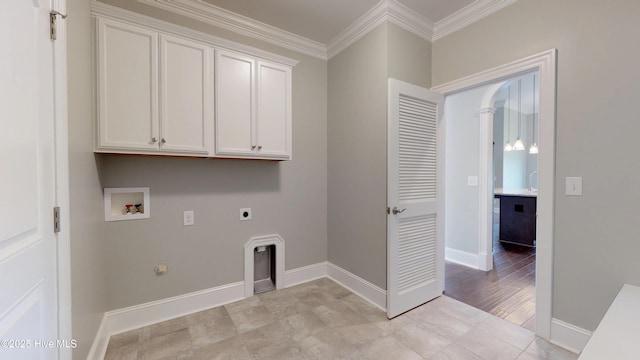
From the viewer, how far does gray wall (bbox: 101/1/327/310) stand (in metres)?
2.02

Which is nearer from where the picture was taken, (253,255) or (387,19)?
(387,19)

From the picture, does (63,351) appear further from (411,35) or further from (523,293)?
(523,293)

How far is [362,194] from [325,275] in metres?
1.20

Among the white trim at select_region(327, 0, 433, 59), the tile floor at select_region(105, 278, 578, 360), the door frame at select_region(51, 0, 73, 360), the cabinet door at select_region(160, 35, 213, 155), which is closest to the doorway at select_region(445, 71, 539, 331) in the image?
the tile floor at select_region(105, 278, 578, 360)

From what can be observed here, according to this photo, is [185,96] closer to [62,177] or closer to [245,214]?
[62,177]

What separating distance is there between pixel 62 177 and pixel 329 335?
1.96 m

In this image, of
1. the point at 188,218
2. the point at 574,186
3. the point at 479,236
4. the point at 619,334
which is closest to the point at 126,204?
the point at 188,218

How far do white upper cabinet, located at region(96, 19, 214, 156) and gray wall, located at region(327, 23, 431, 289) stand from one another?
4.61 ft

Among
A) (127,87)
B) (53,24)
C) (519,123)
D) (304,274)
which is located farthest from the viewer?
(519,123)

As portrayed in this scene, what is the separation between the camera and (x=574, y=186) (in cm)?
→ 173

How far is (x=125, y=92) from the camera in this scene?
176 cm

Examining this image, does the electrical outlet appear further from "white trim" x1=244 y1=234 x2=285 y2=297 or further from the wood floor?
the wood floor

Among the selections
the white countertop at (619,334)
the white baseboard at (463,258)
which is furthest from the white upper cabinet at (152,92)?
the white baseboard at (463,258)

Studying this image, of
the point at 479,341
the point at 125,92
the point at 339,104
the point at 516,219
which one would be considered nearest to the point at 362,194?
the point at 339,104
